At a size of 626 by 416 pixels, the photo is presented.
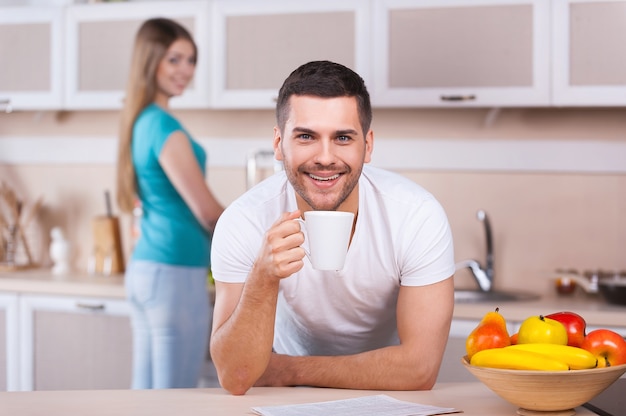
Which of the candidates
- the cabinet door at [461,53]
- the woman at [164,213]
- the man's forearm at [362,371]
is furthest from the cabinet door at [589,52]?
the man's forearm at [362,371]

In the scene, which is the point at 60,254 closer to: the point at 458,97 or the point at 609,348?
the point at 458,97

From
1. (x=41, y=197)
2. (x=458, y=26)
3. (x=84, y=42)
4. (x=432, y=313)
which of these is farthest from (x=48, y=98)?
(x=432, y=313)

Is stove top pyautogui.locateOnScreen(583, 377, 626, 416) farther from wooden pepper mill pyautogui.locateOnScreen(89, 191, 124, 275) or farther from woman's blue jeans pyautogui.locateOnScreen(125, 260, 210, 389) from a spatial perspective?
wooden pepper mill pyautogui.locateOnScreen(89, 191, 124, 275)

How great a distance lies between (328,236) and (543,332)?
1.26ft

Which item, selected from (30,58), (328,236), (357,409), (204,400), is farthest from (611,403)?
(30,58)

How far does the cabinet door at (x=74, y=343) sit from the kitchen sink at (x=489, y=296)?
1.25 m

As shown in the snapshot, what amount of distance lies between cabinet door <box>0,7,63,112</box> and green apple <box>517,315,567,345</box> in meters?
2.64

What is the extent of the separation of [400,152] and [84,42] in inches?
52.8

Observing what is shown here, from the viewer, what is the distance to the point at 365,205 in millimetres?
1980

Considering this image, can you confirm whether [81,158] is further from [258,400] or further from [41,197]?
[258,400]

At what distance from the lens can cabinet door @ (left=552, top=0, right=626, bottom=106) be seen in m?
3.05

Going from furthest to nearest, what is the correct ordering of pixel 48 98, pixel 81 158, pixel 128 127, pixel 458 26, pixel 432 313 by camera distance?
pixel 81 158 → pixel 48 98 → pixel 458 26 → pixel 128 127 → pixel 432 313

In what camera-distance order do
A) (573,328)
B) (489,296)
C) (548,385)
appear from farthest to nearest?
(489,296)
(573,328)
(548,385)

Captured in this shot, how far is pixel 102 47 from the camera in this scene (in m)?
3.58
